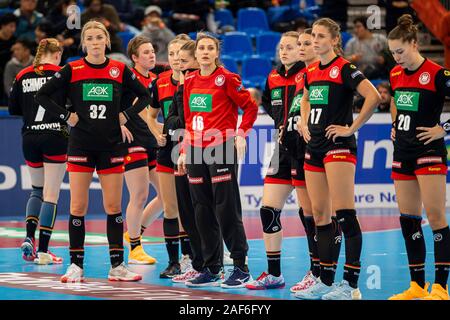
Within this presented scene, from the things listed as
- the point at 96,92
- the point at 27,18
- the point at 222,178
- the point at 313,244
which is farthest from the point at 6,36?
the point at 313,244

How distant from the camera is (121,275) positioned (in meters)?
9.99

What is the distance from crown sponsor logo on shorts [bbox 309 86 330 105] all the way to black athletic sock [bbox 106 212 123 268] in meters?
2.39

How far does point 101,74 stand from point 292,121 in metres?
1.93

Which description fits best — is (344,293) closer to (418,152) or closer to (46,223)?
(418,152)

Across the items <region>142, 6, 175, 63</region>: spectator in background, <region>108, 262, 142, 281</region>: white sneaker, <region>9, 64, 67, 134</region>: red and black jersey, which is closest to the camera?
<region>108, 262, 142, 281</region>: white sneaker

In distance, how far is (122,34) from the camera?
64.3 ft

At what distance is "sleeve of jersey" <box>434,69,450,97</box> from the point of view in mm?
8477

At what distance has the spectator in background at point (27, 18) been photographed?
1878 cm

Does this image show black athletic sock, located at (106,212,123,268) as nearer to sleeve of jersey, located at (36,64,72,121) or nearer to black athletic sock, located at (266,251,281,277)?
sleeve of jersey, located at (36,64,72,121)

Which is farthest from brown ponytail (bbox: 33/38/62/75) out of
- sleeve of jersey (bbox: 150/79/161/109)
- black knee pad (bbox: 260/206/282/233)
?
black knee pad (bbox: 260/206/282/233)

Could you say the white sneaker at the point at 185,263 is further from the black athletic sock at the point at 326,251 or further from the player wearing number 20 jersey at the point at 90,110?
the black athletic sock at the point at 326,251

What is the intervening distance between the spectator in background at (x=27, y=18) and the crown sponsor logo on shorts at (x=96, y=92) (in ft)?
30.9

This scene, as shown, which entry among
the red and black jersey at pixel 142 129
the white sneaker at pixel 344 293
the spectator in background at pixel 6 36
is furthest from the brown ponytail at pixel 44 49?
the spectator in background at pixel 6 36
